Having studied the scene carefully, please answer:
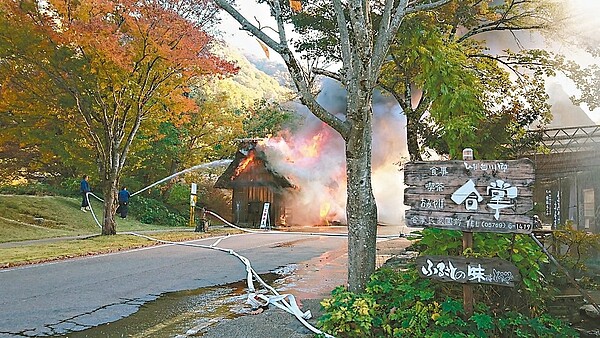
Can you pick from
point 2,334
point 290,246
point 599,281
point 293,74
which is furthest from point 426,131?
point 290,246

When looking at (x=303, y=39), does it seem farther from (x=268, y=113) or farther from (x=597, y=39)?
(x=268, y=113)

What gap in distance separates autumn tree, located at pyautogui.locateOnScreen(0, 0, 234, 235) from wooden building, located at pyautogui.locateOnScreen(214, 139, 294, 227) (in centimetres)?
1052

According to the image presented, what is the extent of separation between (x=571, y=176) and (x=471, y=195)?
20.5m

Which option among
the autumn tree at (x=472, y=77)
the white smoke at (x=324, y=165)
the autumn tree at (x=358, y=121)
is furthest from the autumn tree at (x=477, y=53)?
the white smoke at (x=324, y=165)

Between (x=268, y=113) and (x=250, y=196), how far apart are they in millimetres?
7279

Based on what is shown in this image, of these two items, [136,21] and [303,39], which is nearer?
[303,39]

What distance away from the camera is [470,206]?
506 centimetres

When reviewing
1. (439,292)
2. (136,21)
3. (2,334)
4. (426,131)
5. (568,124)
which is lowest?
(2,334)

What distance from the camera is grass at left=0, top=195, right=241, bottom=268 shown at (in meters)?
12.8

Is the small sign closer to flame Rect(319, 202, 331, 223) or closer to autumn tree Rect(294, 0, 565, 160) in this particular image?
flame Rect(319, 202, 331, 223)

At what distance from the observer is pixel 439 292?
18.1 ft

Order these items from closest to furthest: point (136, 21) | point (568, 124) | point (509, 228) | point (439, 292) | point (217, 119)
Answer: point (509, 228)
point (439, 292)
point (136, 21)
point (568, 124)
point (217, 119)

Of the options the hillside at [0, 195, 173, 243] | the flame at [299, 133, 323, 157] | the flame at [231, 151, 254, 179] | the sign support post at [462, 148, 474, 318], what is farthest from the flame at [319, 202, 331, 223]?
the sign support post at [462, 148, 474, 318]

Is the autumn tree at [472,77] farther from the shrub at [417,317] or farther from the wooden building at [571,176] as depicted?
the wooden building at [571,176]
